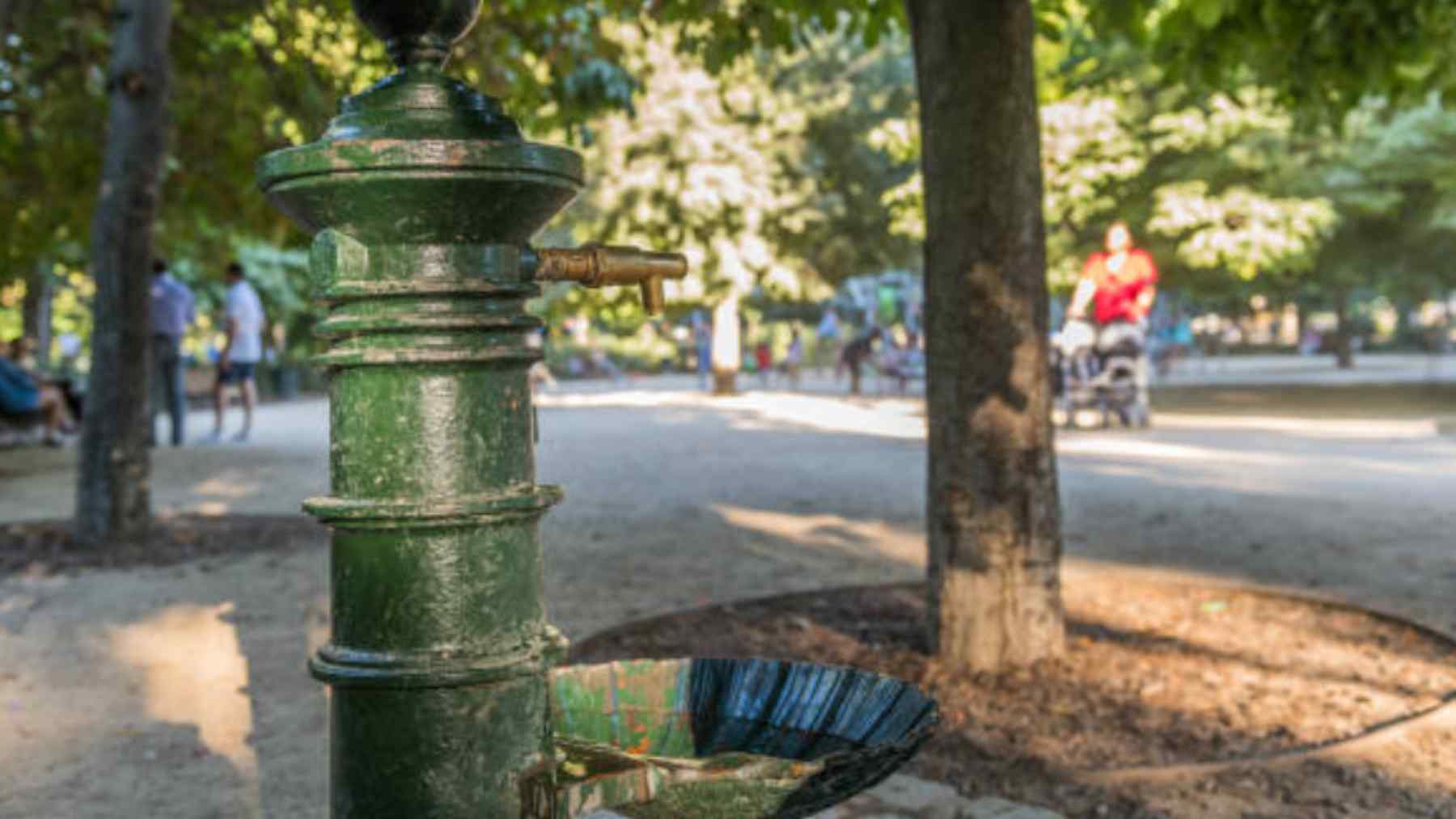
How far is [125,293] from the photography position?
309 inches

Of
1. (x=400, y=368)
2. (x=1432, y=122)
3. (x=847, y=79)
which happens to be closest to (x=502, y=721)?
(x=400, y=368)

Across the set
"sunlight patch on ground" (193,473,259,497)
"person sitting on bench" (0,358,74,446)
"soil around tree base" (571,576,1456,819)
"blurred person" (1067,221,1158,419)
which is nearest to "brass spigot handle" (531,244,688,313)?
"soil around tree base" (571,576,1456,819)

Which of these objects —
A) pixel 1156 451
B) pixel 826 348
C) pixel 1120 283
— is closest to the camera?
pixel 1156 451

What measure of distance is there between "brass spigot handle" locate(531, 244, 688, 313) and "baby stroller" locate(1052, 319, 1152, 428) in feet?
45.6

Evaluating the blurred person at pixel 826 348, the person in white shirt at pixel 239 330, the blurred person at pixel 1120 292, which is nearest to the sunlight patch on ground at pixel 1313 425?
the blurred person at pixel 1120 292

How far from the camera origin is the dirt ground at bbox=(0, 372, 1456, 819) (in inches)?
156

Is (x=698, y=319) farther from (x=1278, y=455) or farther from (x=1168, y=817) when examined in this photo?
(x=1168, y=817)

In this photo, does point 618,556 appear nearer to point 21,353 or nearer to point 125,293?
point 125,293

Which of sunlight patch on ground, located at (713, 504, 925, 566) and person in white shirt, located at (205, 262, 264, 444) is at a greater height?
person in white shirt, located at (205, 262, 264, 444)

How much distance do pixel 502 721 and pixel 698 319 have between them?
4094 cm

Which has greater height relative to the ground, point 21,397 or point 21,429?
point 21,397

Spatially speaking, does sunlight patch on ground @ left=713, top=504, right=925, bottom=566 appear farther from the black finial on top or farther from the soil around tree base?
the black finial on top

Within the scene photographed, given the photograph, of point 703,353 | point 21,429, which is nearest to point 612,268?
point 21,429

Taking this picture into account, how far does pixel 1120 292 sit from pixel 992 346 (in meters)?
11.0
